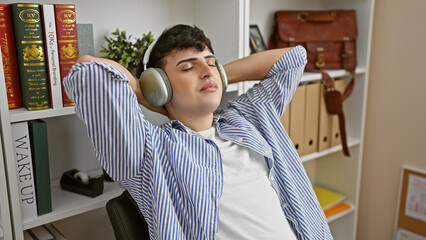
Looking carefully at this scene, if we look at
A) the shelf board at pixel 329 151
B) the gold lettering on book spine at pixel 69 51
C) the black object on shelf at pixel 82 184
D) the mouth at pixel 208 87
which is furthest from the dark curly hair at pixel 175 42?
the shelf board at pixel 329 151

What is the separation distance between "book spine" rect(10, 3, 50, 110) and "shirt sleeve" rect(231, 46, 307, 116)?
0.62m

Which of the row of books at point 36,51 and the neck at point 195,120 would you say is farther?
the neck at point 195,120

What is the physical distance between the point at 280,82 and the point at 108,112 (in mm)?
640

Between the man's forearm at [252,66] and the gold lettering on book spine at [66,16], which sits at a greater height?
Answer: the gold lettering on book spine at [66,16]

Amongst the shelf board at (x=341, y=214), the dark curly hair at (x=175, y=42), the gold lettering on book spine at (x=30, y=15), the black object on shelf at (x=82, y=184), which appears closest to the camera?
the gold lettering on book spine at (x=30, y=15)

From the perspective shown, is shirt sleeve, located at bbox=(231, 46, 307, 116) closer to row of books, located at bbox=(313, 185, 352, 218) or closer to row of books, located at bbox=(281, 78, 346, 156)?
row of books, located at bbox=(281, 78, 346, 156)

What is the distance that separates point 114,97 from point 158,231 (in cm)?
34

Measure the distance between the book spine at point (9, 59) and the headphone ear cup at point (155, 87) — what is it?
1.13 feet

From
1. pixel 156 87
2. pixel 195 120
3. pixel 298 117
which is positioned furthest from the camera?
pixel 298 117

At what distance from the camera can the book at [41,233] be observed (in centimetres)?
122

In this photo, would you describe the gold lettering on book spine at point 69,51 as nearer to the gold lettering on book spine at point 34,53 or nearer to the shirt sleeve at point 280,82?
the gold lettering on book spine at point 34,53

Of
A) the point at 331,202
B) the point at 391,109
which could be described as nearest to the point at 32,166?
the point at 331,202

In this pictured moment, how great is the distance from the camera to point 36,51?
1.08m

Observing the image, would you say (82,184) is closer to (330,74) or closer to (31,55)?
(31,55)
